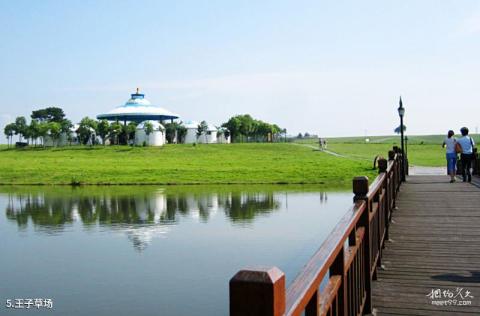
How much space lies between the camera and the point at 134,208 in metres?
20.8

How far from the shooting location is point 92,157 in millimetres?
50312

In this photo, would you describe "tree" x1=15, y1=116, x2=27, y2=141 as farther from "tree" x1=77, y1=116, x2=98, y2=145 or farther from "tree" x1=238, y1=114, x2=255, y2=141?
"tree" x1=238, y1=114, x2=255, y2=141

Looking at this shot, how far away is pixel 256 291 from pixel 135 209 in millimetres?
19309

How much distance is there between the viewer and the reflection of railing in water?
53.1 feet

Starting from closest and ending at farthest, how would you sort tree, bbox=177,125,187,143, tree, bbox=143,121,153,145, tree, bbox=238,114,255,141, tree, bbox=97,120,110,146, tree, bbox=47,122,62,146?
tree, bbox=143,121,153,145
tree, bbox=97,120,110,146
tree, bbox=47,122,62,146
tree, bbox=177,125,187,143
tree, bbox=238,114,255,141

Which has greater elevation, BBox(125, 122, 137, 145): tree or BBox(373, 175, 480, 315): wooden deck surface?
BBox(125, 122, 137, 145): tree

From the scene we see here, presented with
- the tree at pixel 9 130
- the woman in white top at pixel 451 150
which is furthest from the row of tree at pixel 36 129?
the woman in white top at pixel 451 150

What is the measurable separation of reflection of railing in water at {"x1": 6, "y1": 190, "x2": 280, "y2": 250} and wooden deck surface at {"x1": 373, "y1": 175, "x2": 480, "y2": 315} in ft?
21.4

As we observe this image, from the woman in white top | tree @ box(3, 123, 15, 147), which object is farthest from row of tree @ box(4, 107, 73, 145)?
the woman in white top

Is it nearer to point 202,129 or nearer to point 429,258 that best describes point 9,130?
point 202,129

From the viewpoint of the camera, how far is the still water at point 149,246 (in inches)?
338

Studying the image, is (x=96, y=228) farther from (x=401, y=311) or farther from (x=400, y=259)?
(x=401, y=311)

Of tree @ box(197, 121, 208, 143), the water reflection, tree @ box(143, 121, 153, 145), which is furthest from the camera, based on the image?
tree @ box(197, 121, 208, 143)

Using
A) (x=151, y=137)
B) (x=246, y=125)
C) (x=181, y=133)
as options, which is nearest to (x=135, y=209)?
(x=151, y=137)
